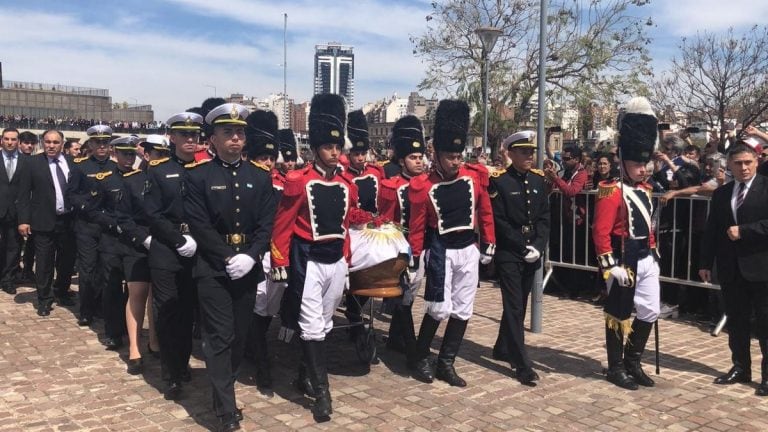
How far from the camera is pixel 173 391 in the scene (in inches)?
235

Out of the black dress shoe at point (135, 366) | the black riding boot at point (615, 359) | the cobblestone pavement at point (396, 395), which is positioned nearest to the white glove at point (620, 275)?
the black riding boot at point (615, 359)

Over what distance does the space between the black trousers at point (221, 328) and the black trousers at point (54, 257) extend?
490 centimetres

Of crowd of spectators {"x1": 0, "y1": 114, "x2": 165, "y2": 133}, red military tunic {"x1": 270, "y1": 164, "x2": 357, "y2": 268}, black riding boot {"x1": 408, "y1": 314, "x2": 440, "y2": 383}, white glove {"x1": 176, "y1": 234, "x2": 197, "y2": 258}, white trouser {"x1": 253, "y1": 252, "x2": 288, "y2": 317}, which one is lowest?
black riding boot {"x1": 408, "y1": 314, "x2": 440, "y2": 383}

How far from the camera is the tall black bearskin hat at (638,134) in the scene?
6328 mm

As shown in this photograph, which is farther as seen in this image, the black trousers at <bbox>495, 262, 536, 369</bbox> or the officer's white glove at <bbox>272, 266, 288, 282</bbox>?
the black trousers at <bbox>495, 262, 536, 369</bbox>

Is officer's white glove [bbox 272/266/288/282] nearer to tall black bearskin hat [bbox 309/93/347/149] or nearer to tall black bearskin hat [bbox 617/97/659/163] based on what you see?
tall black bearskin hat [bbox 309/93/347/149]

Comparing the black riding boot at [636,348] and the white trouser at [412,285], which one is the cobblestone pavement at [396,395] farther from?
the white trouser at [412,285]

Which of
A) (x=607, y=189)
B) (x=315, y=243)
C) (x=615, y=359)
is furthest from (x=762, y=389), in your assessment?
(x=315, y=243)

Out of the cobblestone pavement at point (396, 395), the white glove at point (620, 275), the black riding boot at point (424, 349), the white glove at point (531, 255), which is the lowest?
the cobblestone pavement at point (396, 395)

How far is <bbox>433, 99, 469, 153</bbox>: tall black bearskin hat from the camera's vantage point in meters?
6.54

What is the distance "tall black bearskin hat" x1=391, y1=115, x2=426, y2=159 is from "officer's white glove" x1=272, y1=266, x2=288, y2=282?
2930mm

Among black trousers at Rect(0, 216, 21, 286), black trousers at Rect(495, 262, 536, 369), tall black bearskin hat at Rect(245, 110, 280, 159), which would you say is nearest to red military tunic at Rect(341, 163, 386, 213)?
tall black bearskin hat at Rect(245, 110, 280, 159)

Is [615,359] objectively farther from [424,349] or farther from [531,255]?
[424,349]

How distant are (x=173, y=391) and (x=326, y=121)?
2589mm
